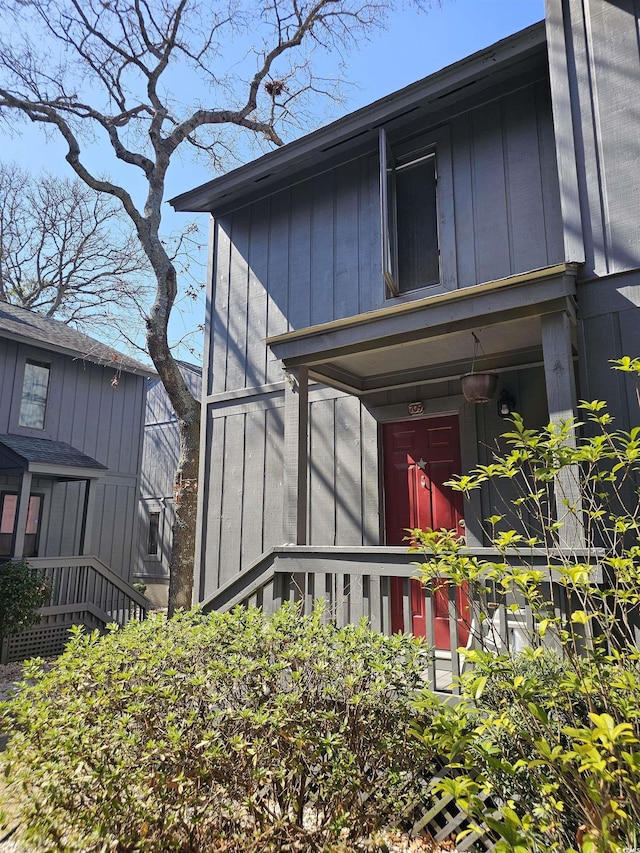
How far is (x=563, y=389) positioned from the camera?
3773mm

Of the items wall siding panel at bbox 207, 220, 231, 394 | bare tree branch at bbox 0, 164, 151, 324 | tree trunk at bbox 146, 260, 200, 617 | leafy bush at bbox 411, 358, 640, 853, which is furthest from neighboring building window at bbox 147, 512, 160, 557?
leafy bush at bbox 411, 358, 640, 853

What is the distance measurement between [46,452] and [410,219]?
8.45m

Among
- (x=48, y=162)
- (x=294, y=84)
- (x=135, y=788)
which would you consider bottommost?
(x=135, y=788)

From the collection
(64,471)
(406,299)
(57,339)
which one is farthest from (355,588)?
(57,339)

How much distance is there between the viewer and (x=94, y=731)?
2.46 metres

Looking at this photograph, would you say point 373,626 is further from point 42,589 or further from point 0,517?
point 0,517

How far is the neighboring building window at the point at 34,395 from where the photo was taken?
11.7 m

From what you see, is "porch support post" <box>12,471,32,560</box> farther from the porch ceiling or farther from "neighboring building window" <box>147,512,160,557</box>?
"neighboring building window" <box>147,512,160,557</box>

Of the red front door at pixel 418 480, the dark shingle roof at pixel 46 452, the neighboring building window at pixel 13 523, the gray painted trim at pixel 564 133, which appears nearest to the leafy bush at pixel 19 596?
the neighboring building window at pixel 13 523

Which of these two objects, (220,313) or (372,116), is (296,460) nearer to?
(220,313)

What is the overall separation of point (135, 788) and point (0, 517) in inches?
397

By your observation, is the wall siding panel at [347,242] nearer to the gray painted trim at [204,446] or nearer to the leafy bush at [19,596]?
the gray painted trim at [204,446]

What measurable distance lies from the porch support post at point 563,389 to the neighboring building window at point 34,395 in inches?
427

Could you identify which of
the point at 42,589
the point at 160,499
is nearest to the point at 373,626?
the point at 42,589
